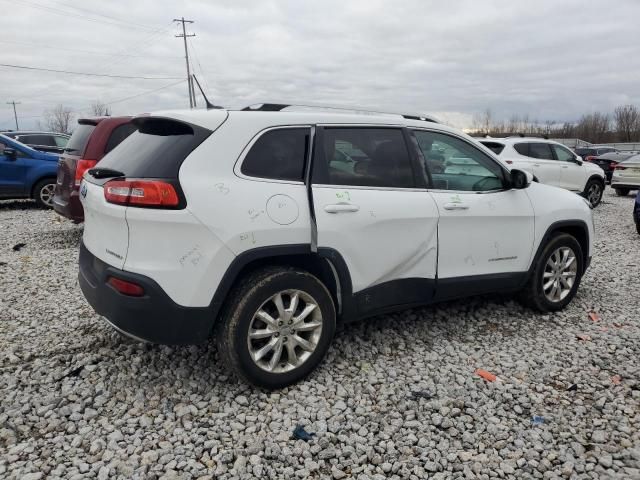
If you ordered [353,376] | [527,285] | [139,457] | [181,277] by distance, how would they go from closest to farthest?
[139,457], [181,277], [353,376], [527,285]

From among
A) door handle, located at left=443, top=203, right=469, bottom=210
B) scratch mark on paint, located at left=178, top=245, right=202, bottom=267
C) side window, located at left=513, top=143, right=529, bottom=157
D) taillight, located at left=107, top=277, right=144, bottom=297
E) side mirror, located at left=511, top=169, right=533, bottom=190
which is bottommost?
taillight, located at left=107, top=277, right=144, bottom=297

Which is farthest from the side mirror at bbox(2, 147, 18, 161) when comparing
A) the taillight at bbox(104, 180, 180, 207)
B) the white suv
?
the taillight at bbox(104, 180, 180, 207)

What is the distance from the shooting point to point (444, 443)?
2822 mm

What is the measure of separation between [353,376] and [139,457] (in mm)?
1499

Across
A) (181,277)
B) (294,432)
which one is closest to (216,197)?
(181,277)

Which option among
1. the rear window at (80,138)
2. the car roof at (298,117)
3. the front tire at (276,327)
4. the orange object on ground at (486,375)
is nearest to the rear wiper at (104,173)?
the car roof at (298,117)

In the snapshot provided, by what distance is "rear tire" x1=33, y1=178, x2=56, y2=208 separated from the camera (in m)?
10.8

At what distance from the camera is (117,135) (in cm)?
694

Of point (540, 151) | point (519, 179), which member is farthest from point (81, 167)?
point (540, 151)

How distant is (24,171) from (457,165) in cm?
984

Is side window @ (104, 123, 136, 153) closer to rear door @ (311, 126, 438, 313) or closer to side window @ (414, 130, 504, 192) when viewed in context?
rear door @ (311, 126, 438, 313)

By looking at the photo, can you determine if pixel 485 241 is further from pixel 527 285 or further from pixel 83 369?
pixel 83 369

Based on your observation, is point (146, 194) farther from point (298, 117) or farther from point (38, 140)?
point (38, 140)

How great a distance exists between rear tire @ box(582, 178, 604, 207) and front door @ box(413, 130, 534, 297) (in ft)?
33.6
